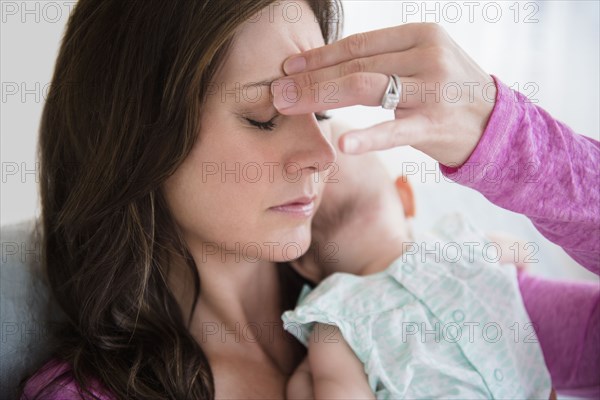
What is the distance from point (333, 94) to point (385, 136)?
11 cm

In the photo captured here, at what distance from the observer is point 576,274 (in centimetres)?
181

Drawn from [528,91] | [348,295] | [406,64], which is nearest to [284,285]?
[348,295]

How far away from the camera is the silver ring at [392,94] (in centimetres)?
83

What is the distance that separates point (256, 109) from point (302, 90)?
0.39 feet

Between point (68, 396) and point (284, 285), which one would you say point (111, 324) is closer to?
point (68, 396)

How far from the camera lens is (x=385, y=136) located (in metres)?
0.79

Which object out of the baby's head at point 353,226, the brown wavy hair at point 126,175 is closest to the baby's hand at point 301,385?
the brown wavy hair at point 126,175

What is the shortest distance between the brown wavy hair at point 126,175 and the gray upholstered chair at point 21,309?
0.03 metres

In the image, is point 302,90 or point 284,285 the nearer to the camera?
point 302,90

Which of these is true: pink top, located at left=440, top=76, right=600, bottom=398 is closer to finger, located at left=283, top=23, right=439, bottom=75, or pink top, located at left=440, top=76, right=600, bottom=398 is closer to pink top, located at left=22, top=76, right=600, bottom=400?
pink top, located at left=22, top=76, right=600, bottom=400

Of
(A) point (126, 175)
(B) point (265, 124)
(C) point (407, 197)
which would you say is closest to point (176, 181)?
(A) point (126, 175)

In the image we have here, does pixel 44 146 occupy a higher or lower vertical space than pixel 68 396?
higher

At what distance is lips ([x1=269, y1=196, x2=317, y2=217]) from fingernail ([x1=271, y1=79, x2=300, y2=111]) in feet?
0.70

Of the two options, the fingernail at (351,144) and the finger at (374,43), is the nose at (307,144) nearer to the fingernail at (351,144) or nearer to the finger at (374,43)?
the finger at (374,43)
